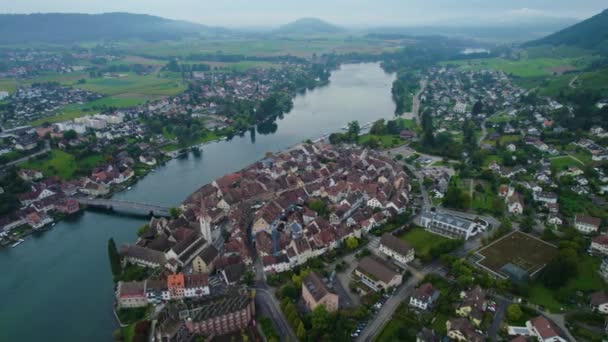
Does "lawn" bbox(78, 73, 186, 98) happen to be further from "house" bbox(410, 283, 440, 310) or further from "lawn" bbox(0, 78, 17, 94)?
"house" bbox(410, 283, 440, 310)

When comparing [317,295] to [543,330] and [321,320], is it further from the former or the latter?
[543,330]

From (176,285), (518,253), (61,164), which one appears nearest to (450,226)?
(518,253)

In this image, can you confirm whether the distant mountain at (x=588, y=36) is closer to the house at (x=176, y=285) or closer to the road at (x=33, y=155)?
the house at (x=176, y=285)

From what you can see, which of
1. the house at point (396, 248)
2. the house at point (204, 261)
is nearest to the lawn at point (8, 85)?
the house at point (204, 261)

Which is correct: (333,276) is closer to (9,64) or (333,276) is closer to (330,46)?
(9,64)

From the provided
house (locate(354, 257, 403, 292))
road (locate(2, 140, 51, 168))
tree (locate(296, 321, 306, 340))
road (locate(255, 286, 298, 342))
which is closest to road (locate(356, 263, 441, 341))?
house (locate(354, 257, 403, 292))

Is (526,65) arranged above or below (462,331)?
above
